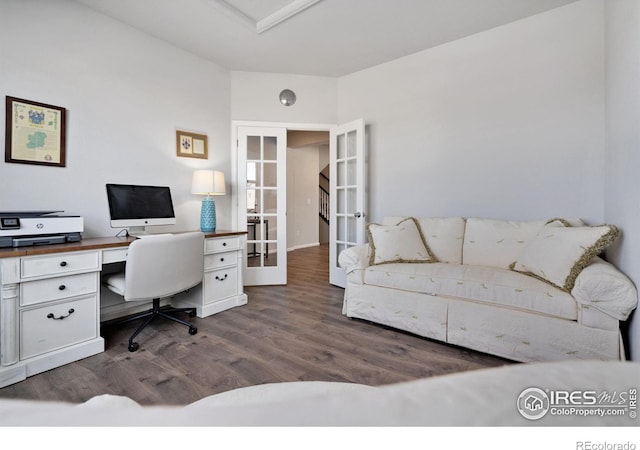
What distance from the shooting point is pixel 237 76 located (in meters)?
3.66

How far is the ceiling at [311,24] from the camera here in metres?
2.45

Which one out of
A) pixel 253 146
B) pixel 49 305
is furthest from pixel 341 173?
pixel 49 305

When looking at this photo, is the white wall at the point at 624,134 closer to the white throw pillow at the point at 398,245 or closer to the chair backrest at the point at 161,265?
the white throw pillow at the point at 398,245

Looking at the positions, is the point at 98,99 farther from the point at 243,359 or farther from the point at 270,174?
the point at 243,359

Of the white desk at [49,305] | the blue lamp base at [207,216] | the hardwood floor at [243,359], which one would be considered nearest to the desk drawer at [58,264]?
the white desk at [49,305]

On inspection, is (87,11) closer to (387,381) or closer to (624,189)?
(387,381)

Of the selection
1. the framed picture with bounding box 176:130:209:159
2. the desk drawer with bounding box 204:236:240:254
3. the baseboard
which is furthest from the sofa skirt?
the baseboard

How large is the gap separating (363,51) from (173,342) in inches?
132

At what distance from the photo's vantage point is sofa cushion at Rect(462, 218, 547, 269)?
236 cm

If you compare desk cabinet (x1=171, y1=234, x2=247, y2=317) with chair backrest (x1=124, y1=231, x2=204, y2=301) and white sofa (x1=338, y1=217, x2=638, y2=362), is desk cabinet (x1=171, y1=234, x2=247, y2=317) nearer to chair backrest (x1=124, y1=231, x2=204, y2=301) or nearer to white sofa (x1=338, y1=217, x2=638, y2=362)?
chair backrest (x1=124, y1=231, x2=204, y2=301)

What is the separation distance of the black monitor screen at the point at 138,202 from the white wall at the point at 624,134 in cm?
332

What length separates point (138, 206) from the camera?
8.16 feet

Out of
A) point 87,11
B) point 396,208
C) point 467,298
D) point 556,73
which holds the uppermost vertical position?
point 87,11
